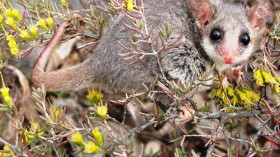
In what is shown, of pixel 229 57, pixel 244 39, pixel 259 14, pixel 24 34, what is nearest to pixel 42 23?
pixel 24 34

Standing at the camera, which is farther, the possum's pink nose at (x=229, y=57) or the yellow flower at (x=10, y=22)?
the possum's pink nose at (x=229, y=57)

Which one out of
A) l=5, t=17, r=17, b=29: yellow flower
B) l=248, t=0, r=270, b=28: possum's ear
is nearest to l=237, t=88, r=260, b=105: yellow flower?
l=248, t=0, r=270, b=28: possum's ear

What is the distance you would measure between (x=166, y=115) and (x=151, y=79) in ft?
1.76

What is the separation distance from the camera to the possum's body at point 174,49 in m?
3.51

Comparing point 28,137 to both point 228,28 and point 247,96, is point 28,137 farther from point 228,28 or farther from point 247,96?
point 228,28

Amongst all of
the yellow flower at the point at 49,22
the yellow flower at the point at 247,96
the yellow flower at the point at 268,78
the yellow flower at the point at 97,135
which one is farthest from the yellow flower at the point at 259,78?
the yellow flower at the point at 49,22

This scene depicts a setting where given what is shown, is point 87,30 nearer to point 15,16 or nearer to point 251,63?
point 15,16

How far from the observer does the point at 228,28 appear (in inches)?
137

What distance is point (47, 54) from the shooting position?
11.5ft

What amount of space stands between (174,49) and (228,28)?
421mm

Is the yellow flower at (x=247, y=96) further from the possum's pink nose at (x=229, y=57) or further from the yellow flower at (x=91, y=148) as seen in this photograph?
the yellow flower at (x=91, y=148)

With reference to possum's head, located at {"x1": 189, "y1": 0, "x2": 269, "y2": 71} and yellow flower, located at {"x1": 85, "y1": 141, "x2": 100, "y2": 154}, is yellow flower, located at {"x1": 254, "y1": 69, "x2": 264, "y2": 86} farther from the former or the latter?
yellow flower, located at {"x1": 85, "y1": 141, "x2": 100, "y2": 154}

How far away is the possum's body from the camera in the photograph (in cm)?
351

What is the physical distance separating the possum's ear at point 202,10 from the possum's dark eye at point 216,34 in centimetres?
14
